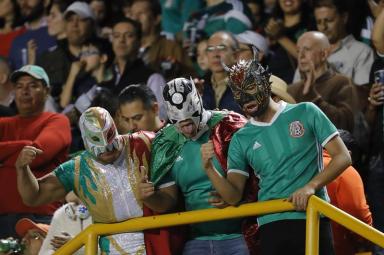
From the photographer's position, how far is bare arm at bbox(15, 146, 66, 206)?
634cm

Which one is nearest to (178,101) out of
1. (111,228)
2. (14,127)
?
(111,228)

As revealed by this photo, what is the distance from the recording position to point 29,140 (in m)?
8.19

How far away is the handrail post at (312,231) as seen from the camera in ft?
17.8

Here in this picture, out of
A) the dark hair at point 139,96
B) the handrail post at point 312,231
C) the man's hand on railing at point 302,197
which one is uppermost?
the dark hair at point 139,96

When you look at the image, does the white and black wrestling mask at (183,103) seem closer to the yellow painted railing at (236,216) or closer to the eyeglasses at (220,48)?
the yellow painted railing at (236,216)

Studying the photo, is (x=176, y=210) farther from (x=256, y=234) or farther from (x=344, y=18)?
(x=344, y=18)

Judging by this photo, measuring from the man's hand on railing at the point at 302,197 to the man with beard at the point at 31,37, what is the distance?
19.7 feet

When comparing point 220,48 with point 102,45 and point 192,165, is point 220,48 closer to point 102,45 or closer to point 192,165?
point 102,45

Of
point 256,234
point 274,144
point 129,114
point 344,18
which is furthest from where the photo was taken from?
point 344,18

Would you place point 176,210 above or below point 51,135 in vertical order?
below

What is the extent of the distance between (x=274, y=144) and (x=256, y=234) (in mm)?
645

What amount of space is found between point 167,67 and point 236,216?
4.14 m

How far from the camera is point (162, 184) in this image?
626 centimetres

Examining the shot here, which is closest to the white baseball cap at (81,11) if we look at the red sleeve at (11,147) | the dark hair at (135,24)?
the dark hair at (135,24)
